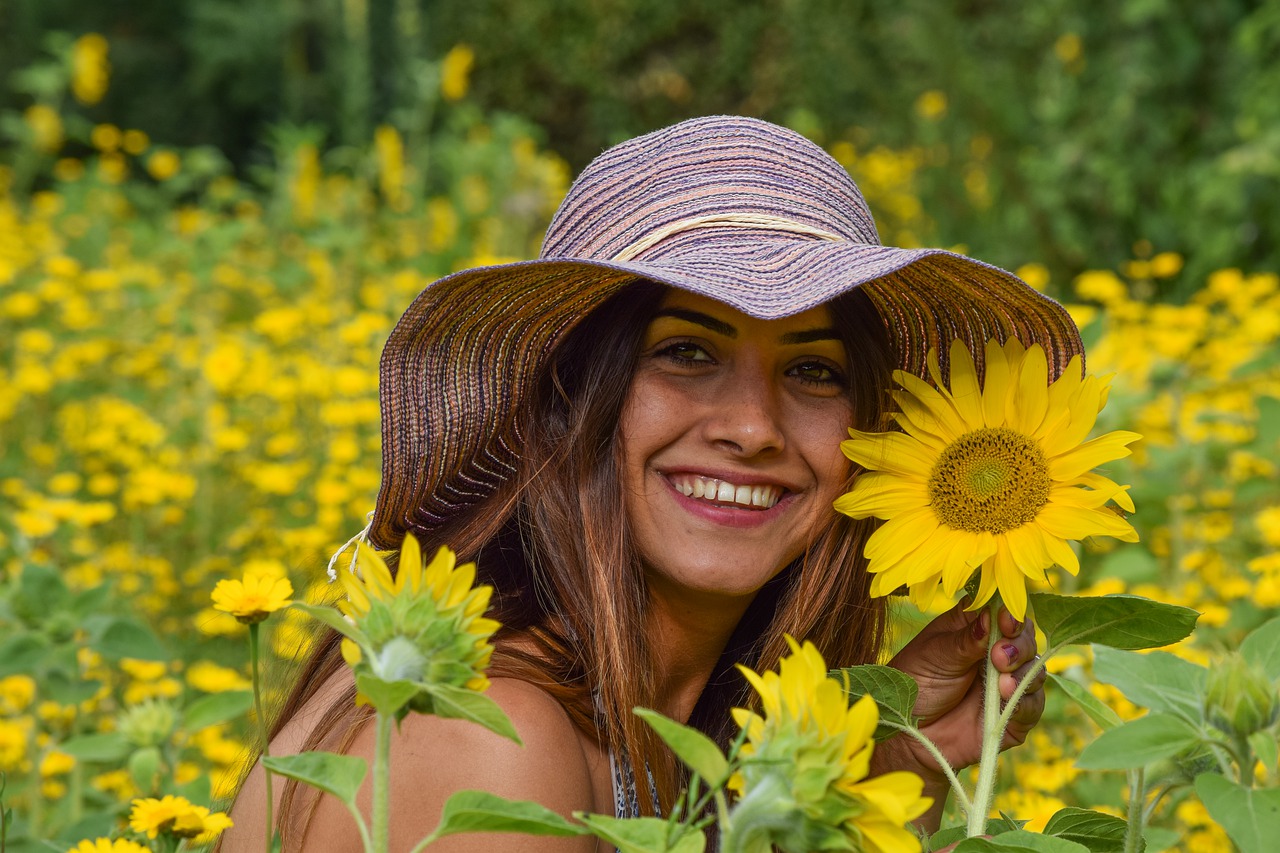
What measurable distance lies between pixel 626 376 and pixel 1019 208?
360cm

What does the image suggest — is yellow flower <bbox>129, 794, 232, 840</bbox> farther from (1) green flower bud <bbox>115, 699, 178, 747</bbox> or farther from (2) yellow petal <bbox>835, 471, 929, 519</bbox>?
(2) yellow petal <bbox>835, 471, 929, 519</bbox>

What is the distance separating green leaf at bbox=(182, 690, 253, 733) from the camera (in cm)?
141

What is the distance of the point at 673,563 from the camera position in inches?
55.6

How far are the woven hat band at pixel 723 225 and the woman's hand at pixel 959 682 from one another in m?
0.37

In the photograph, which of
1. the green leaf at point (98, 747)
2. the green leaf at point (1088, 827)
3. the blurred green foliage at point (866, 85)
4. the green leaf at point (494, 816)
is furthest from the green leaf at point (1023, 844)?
the blurred green foliage at point (866, 85)

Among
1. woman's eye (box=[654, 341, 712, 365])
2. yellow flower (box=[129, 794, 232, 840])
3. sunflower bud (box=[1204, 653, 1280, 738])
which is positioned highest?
woman's eye (box=[654, 341, 712, 365])

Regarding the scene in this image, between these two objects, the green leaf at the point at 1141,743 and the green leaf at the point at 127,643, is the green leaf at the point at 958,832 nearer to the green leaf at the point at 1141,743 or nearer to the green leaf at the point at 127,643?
the green leaf at the point at 1141,743

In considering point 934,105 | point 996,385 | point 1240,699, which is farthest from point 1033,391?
point 934,105

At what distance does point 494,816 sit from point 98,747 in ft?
2.81

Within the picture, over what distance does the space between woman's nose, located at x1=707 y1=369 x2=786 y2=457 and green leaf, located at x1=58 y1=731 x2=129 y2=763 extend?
659 millimetres

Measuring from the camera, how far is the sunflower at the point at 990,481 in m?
1.07

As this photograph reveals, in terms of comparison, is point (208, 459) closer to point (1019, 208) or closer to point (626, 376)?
point (626, 376)

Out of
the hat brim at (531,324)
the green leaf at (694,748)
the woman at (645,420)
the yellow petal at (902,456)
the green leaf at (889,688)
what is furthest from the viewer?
the woman at (645,420)

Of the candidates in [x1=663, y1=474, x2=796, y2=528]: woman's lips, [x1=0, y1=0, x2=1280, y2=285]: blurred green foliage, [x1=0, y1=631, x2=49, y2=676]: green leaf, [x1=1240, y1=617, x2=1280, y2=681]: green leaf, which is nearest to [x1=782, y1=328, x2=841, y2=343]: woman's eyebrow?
[x1=663, y1=474, x2=796, y2=528]: woman's lips
